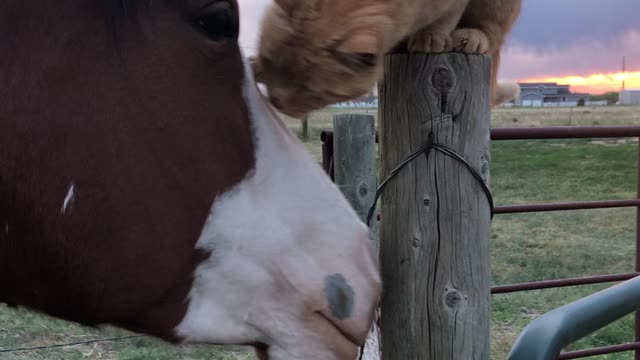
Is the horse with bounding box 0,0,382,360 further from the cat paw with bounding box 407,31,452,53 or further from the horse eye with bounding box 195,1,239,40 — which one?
the cat paw with bounding box 407,31,452,53

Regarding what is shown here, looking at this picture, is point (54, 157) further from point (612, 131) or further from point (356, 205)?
point (612, 131)

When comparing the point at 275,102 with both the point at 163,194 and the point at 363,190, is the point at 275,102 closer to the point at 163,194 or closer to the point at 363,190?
the point at 163,194

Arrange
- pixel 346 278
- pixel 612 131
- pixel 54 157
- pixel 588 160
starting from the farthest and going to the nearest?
pixel 588 160, pixel 612 131, pixel 346 278, pixel 54 157

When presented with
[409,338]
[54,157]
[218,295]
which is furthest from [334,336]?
[54,157]

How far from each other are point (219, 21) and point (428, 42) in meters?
0.47

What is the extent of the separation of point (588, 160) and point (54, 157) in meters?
15.4

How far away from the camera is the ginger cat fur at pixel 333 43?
1153 mm

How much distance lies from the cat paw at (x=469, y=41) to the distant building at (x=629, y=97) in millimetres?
53645

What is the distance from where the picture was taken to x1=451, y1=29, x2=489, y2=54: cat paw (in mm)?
1387

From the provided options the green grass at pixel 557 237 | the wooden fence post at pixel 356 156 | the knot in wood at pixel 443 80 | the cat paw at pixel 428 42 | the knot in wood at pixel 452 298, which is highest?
the cat paw at pixel 428 42

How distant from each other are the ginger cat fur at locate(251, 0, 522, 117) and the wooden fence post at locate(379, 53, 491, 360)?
2.8 inches

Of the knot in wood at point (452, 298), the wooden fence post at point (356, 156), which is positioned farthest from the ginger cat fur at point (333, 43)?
the wooden fence post at point (356, 156)

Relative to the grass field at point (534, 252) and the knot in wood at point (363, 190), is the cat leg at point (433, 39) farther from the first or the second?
the knot in wood at point (363, 190)

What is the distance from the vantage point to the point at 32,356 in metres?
3.71
